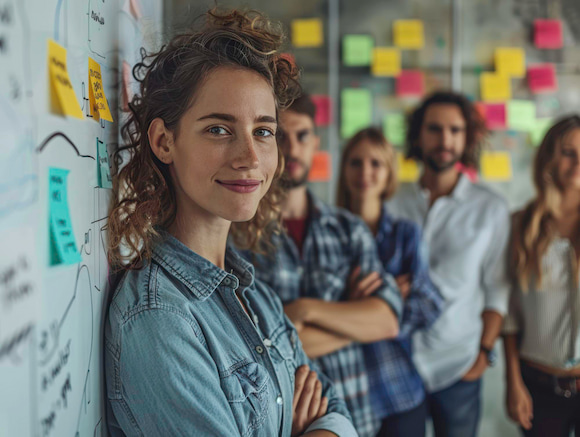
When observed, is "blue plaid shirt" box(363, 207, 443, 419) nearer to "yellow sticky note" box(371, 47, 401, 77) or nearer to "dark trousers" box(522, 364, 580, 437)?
"dark trousers" box(522, 364, 580, 437)

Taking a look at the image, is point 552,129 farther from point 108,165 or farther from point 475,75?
point 108,165

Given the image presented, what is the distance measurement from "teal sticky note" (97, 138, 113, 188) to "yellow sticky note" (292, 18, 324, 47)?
2.47 meters

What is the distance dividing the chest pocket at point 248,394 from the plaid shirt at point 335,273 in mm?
616

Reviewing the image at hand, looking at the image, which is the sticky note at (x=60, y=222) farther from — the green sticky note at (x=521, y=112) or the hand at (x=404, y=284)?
the green sticky note at (x=521, y=112)

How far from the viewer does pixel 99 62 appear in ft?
3.12

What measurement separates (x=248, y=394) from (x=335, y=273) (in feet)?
2.48

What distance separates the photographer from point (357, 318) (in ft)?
5.29

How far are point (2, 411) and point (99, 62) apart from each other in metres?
0.59

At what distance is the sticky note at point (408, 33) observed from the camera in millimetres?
3289

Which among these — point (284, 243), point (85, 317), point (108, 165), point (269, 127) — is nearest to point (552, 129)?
point (284, 243)

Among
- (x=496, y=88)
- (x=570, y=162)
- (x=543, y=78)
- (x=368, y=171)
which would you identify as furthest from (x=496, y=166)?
(x=368, y=171)

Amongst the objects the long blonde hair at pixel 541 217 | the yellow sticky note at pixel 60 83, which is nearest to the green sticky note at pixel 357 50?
the long blonde hair at pixel 541 217

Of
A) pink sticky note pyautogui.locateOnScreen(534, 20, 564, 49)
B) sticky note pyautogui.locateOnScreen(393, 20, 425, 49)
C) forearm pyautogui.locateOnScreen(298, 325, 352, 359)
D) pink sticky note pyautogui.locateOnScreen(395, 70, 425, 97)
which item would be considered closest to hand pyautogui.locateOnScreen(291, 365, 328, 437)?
forearm pyautogui.locateOnScreen(298, 325, 352, 359)

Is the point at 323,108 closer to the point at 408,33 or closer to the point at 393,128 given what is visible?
the point at 393,128
